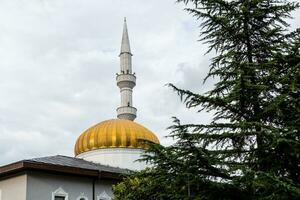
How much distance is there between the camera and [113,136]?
30.8m

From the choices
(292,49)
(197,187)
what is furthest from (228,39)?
(197,187)

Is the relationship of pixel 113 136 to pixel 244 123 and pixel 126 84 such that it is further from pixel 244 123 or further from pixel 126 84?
pixel 244 123

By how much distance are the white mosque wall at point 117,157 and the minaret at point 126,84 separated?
360 inches

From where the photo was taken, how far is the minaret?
40.0 metres

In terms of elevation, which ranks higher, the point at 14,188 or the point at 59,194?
the point at 14,188

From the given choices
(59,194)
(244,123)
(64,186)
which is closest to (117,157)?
(64,186)

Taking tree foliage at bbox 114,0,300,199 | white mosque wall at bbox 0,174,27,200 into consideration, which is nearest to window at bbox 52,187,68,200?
white mosque wall at bbox 0,174,27,200

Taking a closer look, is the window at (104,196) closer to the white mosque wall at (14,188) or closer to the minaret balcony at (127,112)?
the white mosque wall at (14,188)

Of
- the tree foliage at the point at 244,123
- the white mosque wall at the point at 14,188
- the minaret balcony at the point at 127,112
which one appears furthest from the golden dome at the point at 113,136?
the tree foliage at the point at 244,123

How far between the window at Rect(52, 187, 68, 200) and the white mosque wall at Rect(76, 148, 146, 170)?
27.4 ft

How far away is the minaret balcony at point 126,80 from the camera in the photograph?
4122 cm

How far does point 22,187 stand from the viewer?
20.6 meters

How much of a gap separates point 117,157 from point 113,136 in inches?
49.8

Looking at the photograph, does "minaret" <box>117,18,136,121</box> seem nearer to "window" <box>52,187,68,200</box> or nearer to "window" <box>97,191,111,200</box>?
"window" <box>97,191,111,200</box>
